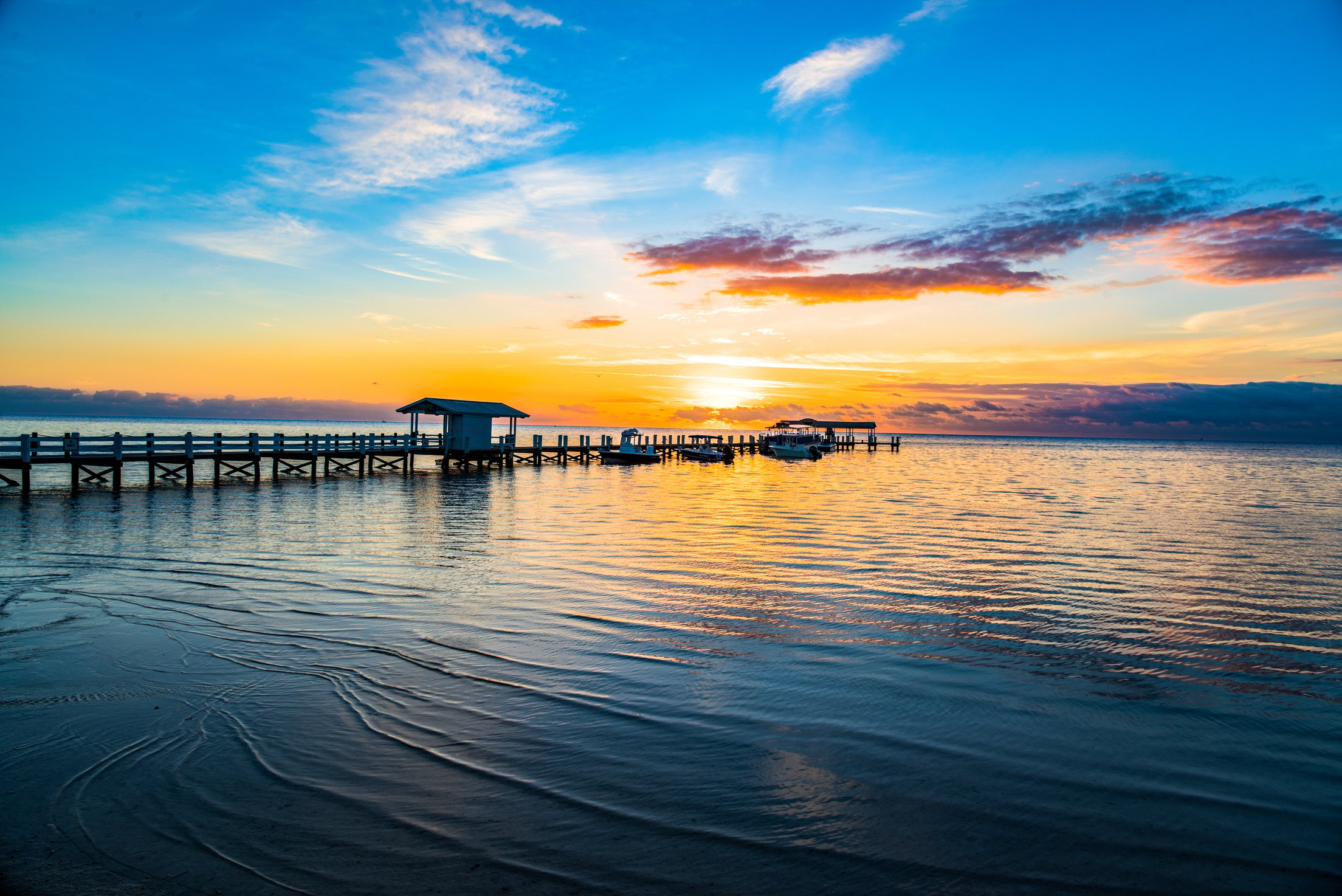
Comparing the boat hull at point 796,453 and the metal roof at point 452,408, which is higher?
the metal roof at point 452,408

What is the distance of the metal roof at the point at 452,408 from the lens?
43156mm

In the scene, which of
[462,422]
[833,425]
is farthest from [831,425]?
[462,422]

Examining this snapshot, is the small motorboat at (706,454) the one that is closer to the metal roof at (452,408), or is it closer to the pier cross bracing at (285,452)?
the pier cross bracing at (285,452)

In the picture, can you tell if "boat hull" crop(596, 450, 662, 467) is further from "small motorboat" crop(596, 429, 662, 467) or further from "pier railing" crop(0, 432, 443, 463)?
"pier railing" crop(0, 432, 443, 463)

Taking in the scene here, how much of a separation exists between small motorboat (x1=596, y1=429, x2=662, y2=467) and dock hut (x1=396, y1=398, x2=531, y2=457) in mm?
11915

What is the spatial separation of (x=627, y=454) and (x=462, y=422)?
52.1ft

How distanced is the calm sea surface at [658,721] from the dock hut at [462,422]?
27470mm

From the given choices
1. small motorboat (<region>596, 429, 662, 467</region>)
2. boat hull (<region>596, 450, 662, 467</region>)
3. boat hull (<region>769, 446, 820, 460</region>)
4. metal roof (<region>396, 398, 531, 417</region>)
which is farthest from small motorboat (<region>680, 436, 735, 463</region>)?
metal roof (<region>396, 398, 531, 417</region>)

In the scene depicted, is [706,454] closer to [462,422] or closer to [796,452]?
[796,452]

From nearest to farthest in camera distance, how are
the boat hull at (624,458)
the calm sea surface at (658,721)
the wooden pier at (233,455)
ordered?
1. the calm sea surface at (658,721)
2. the wooden pier at (233,455)
3. the boat hull at (624,458)

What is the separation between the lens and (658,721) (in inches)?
268

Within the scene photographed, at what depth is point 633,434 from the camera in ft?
201

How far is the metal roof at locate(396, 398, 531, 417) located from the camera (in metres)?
43.2

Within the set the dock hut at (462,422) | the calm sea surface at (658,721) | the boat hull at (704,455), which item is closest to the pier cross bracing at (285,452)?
the dock hut at (462,422)
